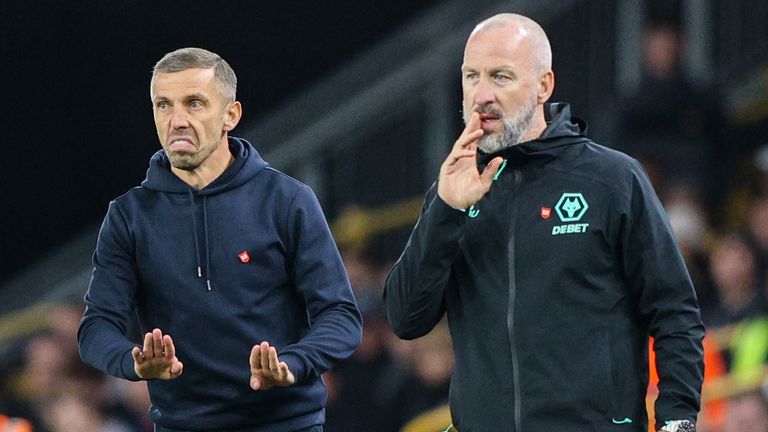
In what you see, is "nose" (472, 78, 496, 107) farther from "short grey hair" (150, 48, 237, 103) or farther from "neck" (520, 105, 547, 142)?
"short grey hair" (150, 48, 237, 103)

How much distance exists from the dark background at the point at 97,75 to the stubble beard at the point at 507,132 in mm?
7352

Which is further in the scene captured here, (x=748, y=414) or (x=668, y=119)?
(x=668, y=119)

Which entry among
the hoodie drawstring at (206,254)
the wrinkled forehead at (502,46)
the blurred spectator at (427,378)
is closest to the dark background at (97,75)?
the blurred spectator at (427,378)

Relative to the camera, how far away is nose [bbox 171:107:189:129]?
14.5ft

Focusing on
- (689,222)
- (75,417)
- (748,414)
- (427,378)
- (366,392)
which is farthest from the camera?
(689,222)

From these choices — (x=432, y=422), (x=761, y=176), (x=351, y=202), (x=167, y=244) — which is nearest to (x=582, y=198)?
(x=167, y=244)

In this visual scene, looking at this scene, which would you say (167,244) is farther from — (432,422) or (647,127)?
(647,127)

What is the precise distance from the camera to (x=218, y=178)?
4.59 metres

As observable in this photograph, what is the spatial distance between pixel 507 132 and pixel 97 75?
7.76 m

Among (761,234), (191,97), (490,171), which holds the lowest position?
(761,234)

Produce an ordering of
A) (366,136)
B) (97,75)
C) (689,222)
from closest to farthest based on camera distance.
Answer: (689,222) < (366,136) < (97,75)

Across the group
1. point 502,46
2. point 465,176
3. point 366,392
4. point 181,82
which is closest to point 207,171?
point 181,82

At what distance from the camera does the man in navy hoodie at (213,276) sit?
4449 millimetres

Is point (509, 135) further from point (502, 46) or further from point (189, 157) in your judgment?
point (189, 157)
